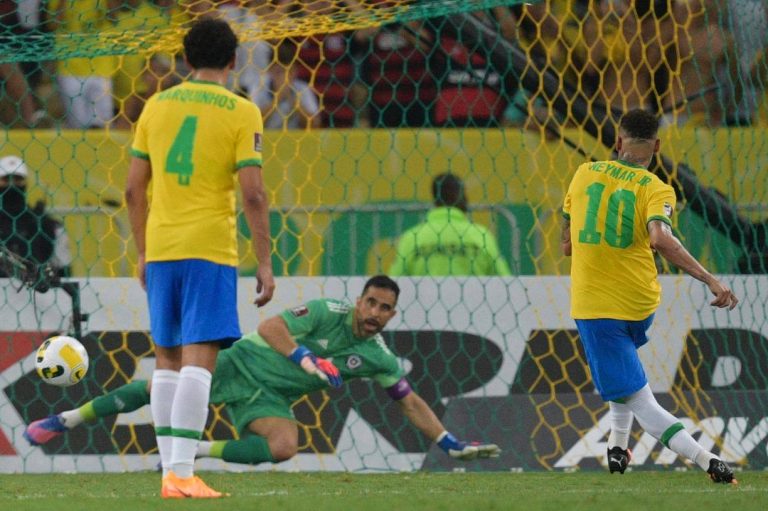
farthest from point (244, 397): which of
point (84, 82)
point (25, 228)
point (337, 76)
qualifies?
point (337, 76)

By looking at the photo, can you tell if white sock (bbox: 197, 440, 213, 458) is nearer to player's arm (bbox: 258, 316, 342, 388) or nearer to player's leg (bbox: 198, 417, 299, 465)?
player's leg (bbox: 198, 417, 299, 465)

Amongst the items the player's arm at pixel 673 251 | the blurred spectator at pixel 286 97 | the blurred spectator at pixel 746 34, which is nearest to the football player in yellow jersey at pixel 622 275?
the player's arm at pixel 673 251

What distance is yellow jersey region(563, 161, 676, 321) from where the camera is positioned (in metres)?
5.79

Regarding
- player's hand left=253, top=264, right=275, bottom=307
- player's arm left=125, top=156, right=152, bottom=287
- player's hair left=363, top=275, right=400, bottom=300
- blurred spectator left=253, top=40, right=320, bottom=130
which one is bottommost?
player's hair left=363, top=275, right=400, bottom=300

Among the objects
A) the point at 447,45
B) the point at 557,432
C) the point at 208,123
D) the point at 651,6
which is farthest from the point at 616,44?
the point at 208,123

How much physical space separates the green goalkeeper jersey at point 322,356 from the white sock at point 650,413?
1.56m

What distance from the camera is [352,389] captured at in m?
7.41

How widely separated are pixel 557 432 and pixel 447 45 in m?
3.12

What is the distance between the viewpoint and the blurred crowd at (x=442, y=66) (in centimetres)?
795

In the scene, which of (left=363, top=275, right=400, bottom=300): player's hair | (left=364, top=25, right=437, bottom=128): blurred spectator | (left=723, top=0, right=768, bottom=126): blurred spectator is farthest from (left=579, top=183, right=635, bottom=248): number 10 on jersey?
(left=364, top=25, right=437, bottom=128): blurred spectator

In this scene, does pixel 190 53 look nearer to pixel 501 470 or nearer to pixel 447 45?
pixel 501 470

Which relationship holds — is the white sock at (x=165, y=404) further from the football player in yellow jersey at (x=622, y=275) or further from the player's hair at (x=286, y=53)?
the player's hair at (x=286, y=53)

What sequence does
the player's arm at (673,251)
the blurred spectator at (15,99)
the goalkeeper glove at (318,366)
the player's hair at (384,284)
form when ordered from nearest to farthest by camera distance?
the player's arm at (673,251) < the goalkeeper glove at (318,366) < the player's hair at (384,284) < the blurred spectator at (15,99)

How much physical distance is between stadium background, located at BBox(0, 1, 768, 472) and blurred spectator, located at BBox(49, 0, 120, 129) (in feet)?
0.67
